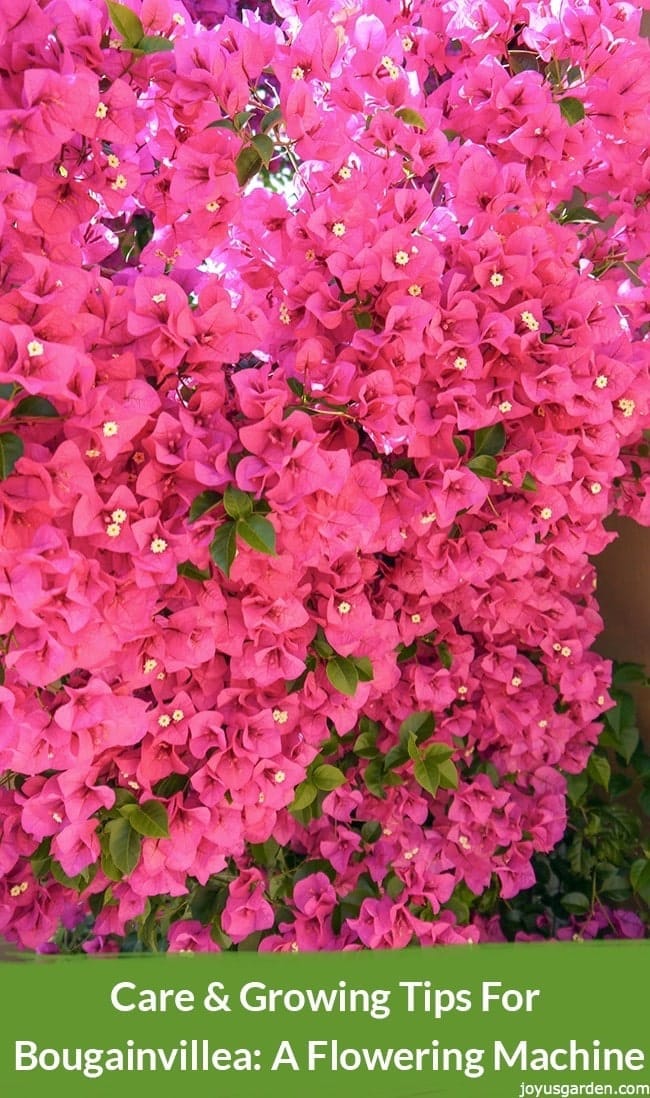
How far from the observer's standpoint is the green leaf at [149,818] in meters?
1.22

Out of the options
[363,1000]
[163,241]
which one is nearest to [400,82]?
[163,241]

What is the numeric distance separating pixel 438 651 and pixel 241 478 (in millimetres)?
696

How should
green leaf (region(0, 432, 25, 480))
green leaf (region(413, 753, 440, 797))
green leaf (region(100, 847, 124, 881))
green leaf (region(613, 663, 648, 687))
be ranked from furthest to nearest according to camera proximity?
green leaf (region(613, 663, 648, 687)) < green leaf (region(413, 753, 440, 797)) < green leaf (region(100, 847, 124, 881)) < green leaf (region(0, 432, 25, 480))

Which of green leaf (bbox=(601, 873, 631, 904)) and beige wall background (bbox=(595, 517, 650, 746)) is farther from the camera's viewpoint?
beige wall background (bbox=(595, 517, 650, 746))

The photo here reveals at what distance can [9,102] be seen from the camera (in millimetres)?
946

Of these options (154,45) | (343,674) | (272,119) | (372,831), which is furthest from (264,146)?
(372,831)

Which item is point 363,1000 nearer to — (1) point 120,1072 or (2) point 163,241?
(1) point 120,1072

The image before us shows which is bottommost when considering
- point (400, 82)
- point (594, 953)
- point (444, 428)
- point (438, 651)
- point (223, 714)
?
point (594, 953)

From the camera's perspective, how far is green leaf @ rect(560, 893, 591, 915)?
75.5 inches

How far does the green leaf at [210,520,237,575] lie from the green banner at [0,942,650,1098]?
708 mm

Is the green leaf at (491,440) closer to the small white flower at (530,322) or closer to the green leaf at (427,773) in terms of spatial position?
the small white flower at (530,322)

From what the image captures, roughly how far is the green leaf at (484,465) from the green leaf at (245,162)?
1.54ft

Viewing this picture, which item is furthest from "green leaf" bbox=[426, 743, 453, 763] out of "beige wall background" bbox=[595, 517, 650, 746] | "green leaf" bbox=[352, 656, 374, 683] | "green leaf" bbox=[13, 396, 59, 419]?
"green leaf" bbox=[13, 396, 59, 419]

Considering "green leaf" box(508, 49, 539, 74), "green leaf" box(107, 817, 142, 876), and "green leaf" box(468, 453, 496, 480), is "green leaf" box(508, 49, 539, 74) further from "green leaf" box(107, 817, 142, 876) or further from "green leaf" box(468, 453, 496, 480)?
"green leaf" box(107, 817, 142, 876)
